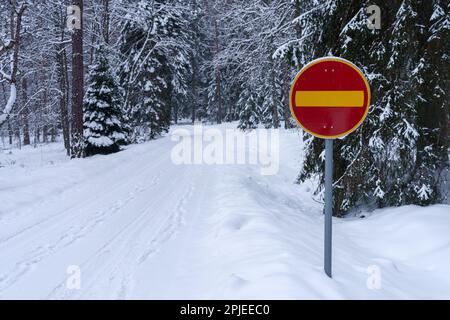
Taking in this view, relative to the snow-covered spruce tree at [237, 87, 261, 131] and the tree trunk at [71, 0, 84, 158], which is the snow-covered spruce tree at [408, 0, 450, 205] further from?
the snow-covered spruce tree at [237, 87, 261, 131]

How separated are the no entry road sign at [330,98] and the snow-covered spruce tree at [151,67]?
23054 mm

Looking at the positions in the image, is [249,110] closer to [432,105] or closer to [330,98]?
[432,105]

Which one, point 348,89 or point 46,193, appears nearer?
point 348,89

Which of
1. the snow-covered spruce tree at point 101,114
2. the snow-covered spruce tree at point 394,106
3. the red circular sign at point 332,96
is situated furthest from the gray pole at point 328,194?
the snow-covered spruce tree at point 101,114

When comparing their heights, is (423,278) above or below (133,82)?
below

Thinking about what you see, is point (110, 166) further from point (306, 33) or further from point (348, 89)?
point (348, 89)

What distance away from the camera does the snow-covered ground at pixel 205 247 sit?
3.76 m

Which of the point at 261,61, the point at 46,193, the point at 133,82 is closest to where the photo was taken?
the point at 46,193

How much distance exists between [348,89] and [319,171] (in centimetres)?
367

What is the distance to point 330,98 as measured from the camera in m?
3.55

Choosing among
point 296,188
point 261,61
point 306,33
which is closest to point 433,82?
point 306,33

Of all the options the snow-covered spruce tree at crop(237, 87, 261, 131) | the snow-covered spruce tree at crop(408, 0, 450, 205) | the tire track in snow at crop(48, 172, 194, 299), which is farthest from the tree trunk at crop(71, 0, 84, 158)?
the snow-covered spruce tree at crop(237, 87, 261, 131)

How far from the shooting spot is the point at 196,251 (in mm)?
4953
